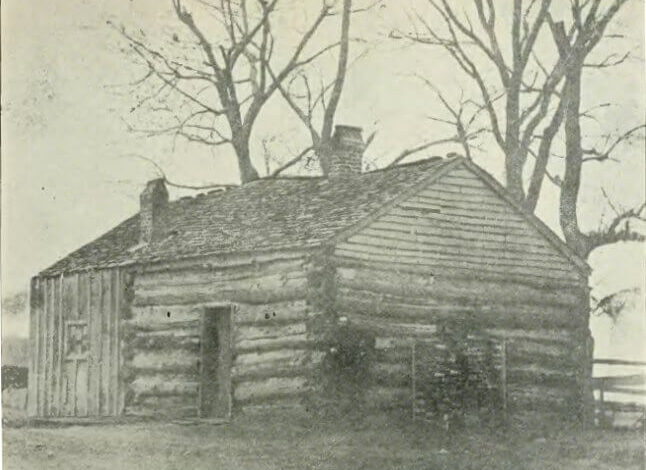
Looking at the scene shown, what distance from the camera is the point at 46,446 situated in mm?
16469

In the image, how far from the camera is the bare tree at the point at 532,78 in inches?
853

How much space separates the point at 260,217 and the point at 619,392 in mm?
6753

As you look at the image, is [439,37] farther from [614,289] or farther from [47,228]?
[47,228]

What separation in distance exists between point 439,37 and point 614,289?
670cm

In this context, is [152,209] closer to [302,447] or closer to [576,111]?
[302,447]

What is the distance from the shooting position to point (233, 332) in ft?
64.5

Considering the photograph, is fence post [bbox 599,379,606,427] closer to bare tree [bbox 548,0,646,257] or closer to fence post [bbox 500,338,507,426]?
fence post [bbox 500,338,507,426]

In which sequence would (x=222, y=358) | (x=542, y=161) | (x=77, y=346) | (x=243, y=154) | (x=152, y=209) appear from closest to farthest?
(x=222, y=358)
(x=77, y=346)
(x=152, y=209)
(x=542, y=161)
(x=243, y=154)

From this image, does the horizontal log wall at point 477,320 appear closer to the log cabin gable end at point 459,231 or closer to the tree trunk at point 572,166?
the log cabin gable end at point 459,231

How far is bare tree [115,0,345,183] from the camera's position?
2058 cm

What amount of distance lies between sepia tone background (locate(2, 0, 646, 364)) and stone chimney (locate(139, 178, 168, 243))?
42cm

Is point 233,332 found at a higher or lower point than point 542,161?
lower

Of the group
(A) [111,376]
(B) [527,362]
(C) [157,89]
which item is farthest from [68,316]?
(B) [527,362]

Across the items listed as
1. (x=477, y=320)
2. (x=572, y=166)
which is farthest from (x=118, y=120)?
(x=572, y=166)
